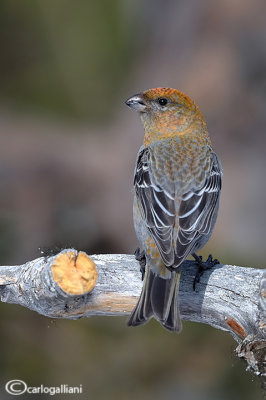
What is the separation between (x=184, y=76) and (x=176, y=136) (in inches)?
304

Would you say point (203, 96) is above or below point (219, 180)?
above

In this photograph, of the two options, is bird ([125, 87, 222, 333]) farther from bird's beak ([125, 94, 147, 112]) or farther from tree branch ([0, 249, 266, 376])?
tree branch ([0, 249, 266, 376])

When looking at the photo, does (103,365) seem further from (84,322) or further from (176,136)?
(176,136)

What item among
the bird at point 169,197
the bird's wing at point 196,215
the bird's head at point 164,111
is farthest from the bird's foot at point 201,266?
the bird's head at point 164,111

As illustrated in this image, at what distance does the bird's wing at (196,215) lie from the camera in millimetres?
5234

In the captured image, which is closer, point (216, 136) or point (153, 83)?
point (216, 136)

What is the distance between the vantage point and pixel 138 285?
5.25 meters

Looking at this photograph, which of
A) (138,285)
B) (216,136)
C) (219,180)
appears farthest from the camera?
(216,136)

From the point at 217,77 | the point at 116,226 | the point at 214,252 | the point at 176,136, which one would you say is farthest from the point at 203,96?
the point at 176,136

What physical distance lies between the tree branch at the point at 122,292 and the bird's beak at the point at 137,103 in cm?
145

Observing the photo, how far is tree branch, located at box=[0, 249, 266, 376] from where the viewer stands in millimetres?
4867

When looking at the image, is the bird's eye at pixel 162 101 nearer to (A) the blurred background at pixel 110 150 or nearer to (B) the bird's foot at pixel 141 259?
(B) the bird's foot at pixel 141 259

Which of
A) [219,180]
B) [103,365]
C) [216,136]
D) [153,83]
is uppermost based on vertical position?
[153,83]

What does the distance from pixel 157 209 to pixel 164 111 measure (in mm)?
1138
